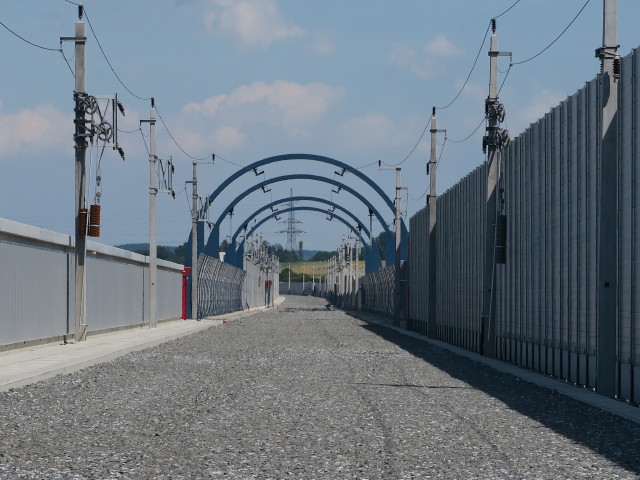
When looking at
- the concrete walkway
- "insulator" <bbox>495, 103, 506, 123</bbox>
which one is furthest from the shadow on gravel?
the concrete walkway

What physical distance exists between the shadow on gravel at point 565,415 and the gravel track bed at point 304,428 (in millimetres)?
20

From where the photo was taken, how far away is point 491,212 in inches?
1085

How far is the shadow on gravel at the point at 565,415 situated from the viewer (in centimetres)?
1094

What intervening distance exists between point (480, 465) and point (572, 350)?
32.7ft

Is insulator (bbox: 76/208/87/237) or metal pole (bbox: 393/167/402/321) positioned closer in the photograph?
insulator (bbox: 76/208/87/237)

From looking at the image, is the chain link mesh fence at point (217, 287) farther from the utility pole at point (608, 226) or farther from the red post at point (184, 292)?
the utility pole at point (608, 226)

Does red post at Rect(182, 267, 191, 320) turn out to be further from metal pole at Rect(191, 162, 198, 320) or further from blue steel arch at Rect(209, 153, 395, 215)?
blue steel arch at Rect(209, 153, 395, 215)

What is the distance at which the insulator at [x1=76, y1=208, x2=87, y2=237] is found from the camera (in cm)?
3164

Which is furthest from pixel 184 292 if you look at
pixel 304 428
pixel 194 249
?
pixel 304 428

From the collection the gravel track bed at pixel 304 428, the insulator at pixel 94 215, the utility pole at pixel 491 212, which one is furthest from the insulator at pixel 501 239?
the insulator at pixel 94 215

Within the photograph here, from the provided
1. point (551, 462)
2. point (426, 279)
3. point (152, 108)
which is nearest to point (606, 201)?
point (551, 462)

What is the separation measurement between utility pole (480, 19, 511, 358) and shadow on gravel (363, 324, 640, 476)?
4.36m

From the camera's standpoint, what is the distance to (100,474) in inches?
356

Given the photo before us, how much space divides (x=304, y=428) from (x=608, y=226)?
6.22 metres
